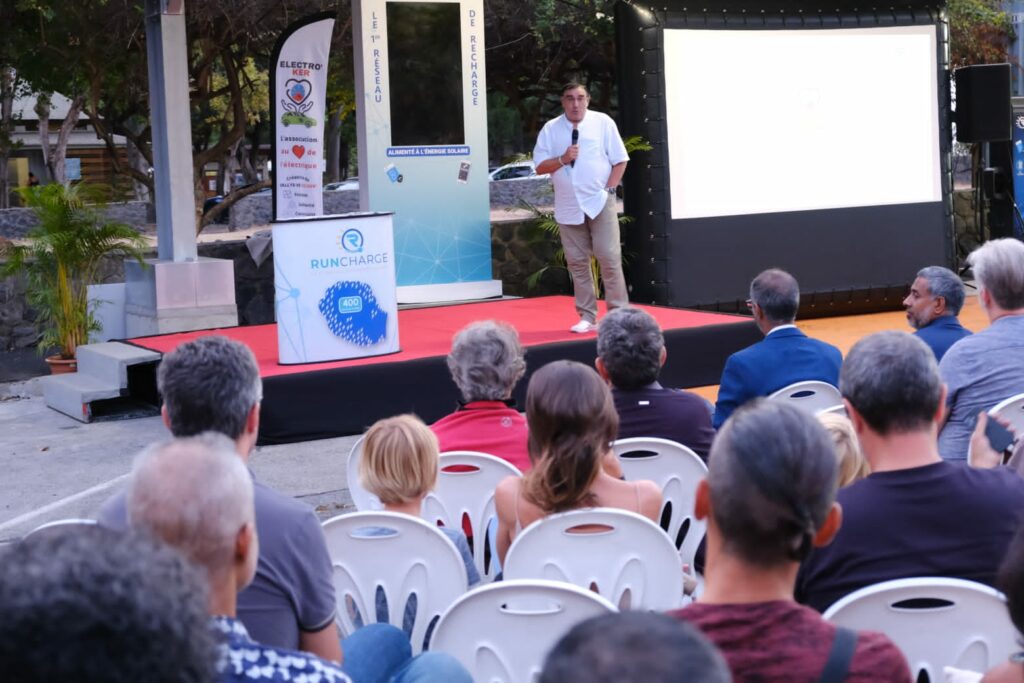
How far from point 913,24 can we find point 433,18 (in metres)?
4.30

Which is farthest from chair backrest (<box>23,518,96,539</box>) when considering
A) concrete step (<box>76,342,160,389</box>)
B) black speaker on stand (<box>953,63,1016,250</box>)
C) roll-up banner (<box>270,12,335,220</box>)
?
black speaker on stand (<box>953,63,1016,250</box>)

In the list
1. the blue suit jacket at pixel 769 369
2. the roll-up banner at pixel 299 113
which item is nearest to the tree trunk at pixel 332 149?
the roll-up banner at pixel 299 113

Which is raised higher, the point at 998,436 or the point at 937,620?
the point at 998,436

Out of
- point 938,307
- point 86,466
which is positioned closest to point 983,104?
point 938,307

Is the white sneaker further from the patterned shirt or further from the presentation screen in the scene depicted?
the patterned shirt

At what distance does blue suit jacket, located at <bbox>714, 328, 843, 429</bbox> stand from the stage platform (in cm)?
264

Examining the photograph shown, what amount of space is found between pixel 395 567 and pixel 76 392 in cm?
517

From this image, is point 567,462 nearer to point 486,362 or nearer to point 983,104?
point 486,362

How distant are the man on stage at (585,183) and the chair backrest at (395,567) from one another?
202 inches

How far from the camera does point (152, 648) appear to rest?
3.68ft

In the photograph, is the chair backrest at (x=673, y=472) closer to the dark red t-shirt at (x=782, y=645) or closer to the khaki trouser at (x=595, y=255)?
the dark red t-shirt at (x=782, y=645)

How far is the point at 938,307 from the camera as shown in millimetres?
4566

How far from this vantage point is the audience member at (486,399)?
384 centimetres

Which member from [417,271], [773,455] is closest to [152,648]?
[773,455]
